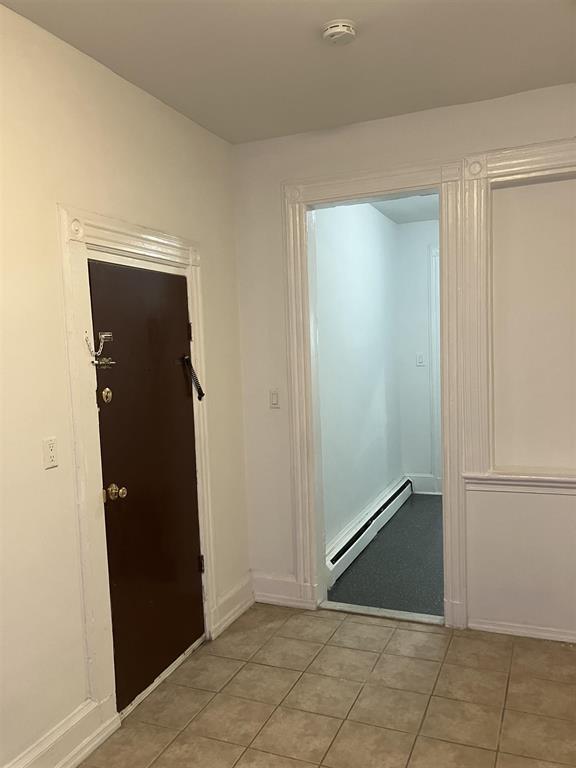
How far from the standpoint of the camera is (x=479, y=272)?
295cm

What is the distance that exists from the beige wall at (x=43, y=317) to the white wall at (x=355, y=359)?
1.39 meters

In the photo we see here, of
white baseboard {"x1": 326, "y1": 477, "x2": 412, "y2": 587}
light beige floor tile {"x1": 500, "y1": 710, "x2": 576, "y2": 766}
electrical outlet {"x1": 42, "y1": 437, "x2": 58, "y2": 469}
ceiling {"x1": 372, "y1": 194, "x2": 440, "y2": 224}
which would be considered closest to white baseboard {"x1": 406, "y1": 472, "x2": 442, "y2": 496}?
white baseboard {"x1": 326, "y1": 477, "x2": 412, "y2": 587}

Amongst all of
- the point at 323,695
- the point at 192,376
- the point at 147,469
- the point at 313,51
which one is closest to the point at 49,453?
the point at 147,469

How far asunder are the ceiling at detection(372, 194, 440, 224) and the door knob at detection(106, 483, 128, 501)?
3.28 metres

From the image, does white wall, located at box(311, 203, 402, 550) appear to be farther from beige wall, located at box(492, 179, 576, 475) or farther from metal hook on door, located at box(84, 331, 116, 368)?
metal hook on door, located at box(84, 331, 116, 368)

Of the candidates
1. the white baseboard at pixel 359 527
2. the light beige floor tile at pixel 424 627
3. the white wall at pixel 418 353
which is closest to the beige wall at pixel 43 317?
the light beige floor tile at pixel 424 627

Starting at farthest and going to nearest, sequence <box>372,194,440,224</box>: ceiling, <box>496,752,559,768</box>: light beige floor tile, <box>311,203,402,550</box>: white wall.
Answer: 1. <box>372,194,440,224</box>: ceiling
2. <box>311,203,402,550</box>: white wall
3. <box>496,752,559,768</box>: light beige floor tile

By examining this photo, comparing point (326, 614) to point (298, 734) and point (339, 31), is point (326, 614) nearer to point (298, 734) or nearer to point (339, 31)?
point (298, 734)

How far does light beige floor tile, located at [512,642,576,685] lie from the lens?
8.71ft

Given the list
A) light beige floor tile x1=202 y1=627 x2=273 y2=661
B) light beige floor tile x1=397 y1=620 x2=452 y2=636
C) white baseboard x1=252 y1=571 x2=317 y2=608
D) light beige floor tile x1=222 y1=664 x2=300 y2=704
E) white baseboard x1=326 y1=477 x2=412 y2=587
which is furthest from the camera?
white baseboard x1=326 y1=477 x2=412 y2=587

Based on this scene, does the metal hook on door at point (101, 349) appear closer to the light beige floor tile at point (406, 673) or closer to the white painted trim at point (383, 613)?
the light beige floor tile at point (406, 673)

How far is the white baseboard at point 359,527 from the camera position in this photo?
12.6 ft

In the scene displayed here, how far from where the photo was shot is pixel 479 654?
2857 mm

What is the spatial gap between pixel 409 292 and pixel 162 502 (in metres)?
3.79
